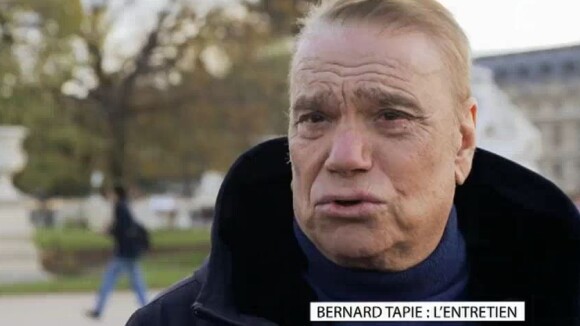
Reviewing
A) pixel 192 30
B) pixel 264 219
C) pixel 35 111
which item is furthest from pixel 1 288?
pixel 264 219

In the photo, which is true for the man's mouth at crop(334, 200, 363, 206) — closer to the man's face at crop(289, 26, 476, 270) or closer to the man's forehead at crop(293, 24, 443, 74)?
the man's face at crop(289, 26, 476, 270)

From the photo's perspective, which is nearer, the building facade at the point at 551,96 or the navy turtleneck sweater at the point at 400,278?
the navy turtleneck sweater at the point at 400,278

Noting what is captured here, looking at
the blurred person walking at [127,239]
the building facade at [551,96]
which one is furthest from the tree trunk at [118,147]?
the building facade at [551,96]

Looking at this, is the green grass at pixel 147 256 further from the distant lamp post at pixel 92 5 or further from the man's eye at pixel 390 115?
the man's eye at pixel 390 115

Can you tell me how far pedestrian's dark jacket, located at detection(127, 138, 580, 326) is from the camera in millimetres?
1191

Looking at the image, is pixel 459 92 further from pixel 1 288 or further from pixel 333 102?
pixel 1 288

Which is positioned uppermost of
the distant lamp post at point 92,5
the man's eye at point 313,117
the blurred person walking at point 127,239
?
the distant lamp post at point 92,5

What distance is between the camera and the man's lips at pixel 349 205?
109 cm

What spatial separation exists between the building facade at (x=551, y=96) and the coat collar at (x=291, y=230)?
0.66 meters

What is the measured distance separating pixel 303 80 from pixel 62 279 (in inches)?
393

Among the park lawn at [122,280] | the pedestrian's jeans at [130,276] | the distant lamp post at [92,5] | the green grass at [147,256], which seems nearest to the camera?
the pedestrian's jeans at [130,276]

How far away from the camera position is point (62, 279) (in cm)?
1082

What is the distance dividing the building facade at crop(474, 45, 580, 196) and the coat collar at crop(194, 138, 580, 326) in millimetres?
664

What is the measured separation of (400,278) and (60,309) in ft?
23.8
